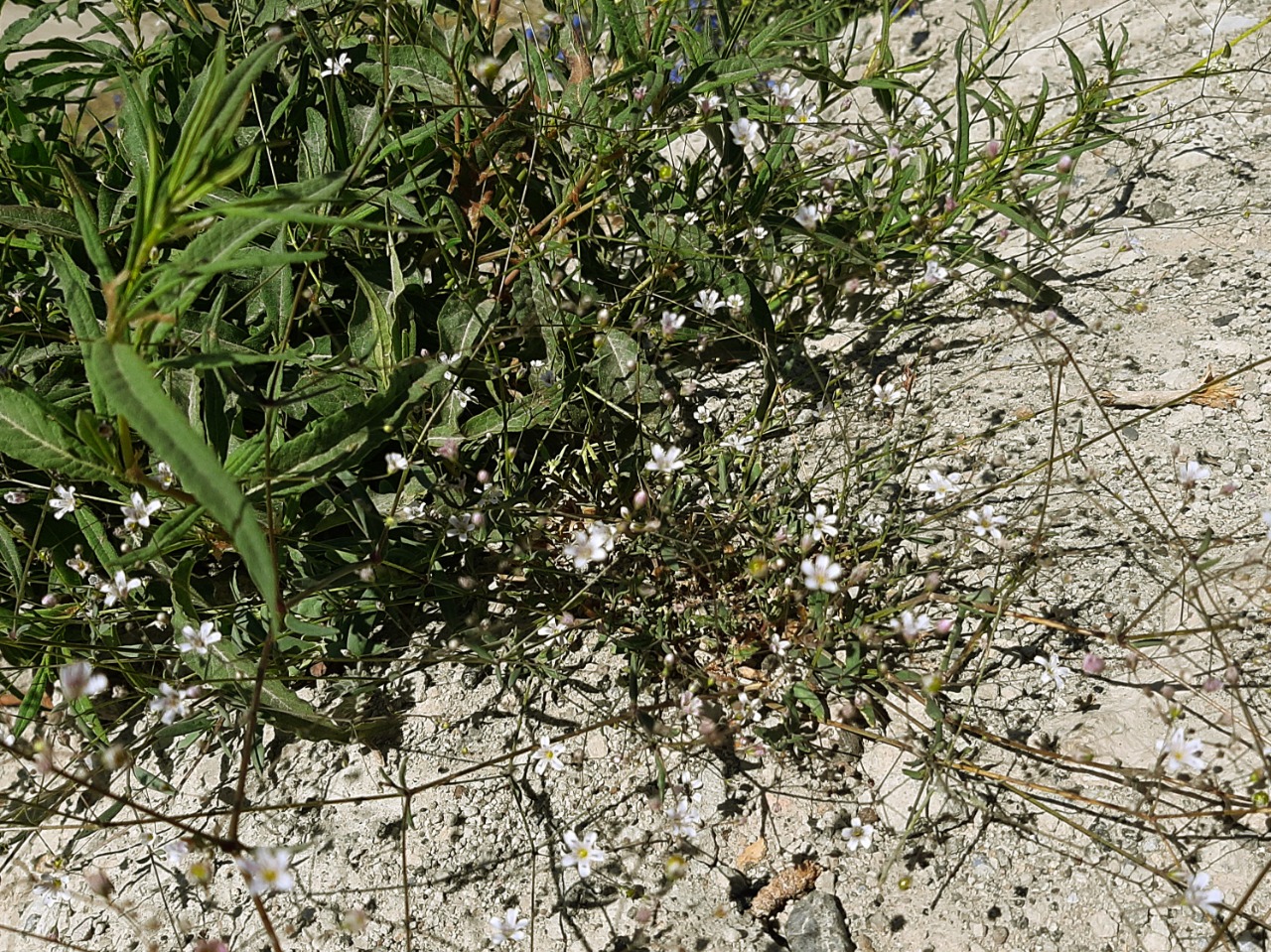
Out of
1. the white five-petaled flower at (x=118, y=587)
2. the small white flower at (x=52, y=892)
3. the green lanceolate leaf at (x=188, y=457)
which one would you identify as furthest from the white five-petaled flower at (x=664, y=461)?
the small white flower at (x=52, y=892)

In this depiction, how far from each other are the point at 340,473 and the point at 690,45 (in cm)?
123

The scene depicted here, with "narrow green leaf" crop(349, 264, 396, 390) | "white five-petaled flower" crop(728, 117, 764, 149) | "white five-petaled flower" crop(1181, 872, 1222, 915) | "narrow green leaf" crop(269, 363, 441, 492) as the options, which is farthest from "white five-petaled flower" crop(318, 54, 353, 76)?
"white five-petaled flower" crop(1181, 872, 1222, 915)

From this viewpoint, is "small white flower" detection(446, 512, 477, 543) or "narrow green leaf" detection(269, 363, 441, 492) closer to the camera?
"narrow green leaf" detection(269, 363, 441, 492)

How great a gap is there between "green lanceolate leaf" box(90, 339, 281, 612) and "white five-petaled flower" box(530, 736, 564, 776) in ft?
2.66

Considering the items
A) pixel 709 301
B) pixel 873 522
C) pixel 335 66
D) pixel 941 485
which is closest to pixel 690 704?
pixel 873 522

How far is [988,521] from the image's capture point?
186cm

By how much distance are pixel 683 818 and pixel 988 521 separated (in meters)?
0.81

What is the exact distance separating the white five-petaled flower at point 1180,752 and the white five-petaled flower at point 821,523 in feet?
2.09

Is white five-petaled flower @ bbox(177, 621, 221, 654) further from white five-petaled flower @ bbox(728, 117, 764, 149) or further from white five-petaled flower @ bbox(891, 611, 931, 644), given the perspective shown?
white five-petaled flower @ bbox(728, 117, 764, 149)

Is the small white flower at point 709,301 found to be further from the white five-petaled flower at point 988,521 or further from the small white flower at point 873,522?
the white five-petaled flower at point 988,521

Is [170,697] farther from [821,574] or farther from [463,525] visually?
[821,574]

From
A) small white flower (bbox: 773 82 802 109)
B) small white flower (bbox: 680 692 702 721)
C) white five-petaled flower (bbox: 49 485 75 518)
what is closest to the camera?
small white flower (bbox: 680 692 702 721)

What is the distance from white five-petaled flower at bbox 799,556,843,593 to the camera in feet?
5.51

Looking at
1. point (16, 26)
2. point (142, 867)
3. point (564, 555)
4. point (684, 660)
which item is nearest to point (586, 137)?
point (564, 555)
